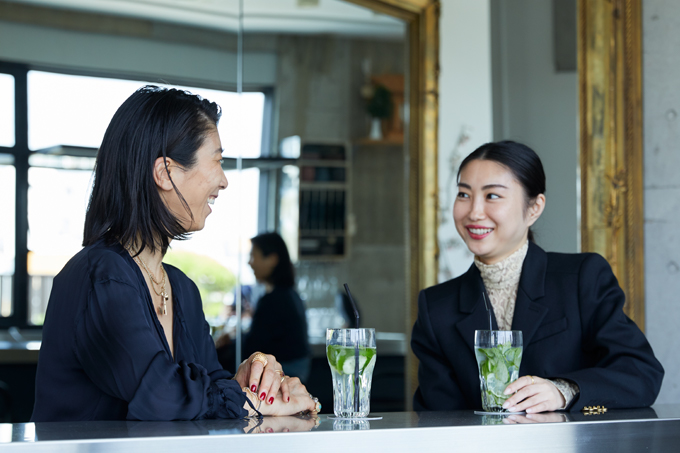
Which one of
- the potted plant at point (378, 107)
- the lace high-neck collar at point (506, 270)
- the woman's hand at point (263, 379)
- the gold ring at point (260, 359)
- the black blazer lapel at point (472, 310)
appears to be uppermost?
the potted plant at point (378, 107)

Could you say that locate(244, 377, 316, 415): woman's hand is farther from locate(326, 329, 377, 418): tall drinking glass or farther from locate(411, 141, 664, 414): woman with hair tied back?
locate(411, 141, 664, 414): woman with hair tied back

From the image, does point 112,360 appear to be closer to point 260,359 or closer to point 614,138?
point 260,359

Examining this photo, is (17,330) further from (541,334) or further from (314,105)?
(541,334)

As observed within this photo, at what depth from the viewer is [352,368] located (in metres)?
1.26

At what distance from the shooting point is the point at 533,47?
349 centimetres

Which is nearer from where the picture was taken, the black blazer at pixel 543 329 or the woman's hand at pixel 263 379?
the woman's hand at pixel 263 379

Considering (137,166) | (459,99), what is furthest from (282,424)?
(459,99)

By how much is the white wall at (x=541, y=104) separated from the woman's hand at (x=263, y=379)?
5.87 ft

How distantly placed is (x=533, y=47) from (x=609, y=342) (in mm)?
2201

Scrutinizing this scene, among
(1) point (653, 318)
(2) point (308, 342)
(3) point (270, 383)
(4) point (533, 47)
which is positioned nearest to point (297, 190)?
(2) point (308, 342)

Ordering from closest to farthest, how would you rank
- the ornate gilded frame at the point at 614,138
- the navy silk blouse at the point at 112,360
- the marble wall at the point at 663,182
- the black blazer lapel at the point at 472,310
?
1. the navy silk blouse at the point at 112,360
2. the black blazer lapel at the point at 472,310
3. the marble wall at the point at 663,182
4. the ornate gilded frame at the point at 614,138

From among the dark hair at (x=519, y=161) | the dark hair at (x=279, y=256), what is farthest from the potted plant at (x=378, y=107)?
the dark hair at (x=519, y=161)

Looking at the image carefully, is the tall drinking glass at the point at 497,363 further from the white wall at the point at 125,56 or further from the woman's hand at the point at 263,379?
the white wall at the point at 125,56

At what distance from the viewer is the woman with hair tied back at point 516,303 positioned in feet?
5.56
